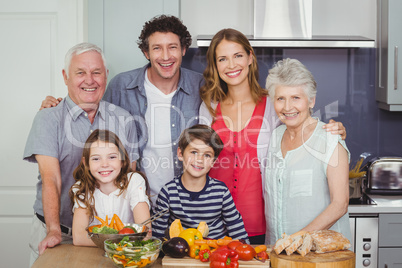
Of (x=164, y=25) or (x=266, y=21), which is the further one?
(x=266, y=21)

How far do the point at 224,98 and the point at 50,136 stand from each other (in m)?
0.84

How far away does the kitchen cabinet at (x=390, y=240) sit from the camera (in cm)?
278

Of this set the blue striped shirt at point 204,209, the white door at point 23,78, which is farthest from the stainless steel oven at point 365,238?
the white door at point 23,78

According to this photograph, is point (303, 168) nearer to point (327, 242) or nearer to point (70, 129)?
point (327, 242)

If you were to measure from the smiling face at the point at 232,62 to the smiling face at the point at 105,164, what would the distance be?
640 millimetres

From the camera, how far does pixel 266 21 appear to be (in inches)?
115

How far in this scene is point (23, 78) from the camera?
10.2 ft

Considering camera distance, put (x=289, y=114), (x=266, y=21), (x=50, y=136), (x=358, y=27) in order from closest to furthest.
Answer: (x=289, y=114) → (x=50, y=136) → (x=266, y=21) → (x=358, y=27)

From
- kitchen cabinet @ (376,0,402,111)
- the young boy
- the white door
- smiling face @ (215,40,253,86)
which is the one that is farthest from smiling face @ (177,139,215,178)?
kitchen cabinet @ (376,0,402,111)

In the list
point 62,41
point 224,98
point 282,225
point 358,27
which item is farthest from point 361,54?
point 62,41

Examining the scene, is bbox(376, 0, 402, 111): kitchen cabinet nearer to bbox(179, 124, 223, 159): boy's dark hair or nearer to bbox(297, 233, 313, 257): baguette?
bbox(179, 124, 223, 159): boy's dark hair

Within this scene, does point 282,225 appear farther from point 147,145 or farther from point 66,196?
point 66,196

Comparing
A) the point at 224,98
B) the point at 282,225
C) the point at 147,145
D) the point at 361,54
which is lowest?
the point at 282,225

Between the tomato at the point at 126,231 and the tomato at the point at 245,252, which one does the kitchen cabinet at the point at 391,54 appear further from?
the tomato at the point at 126,231
